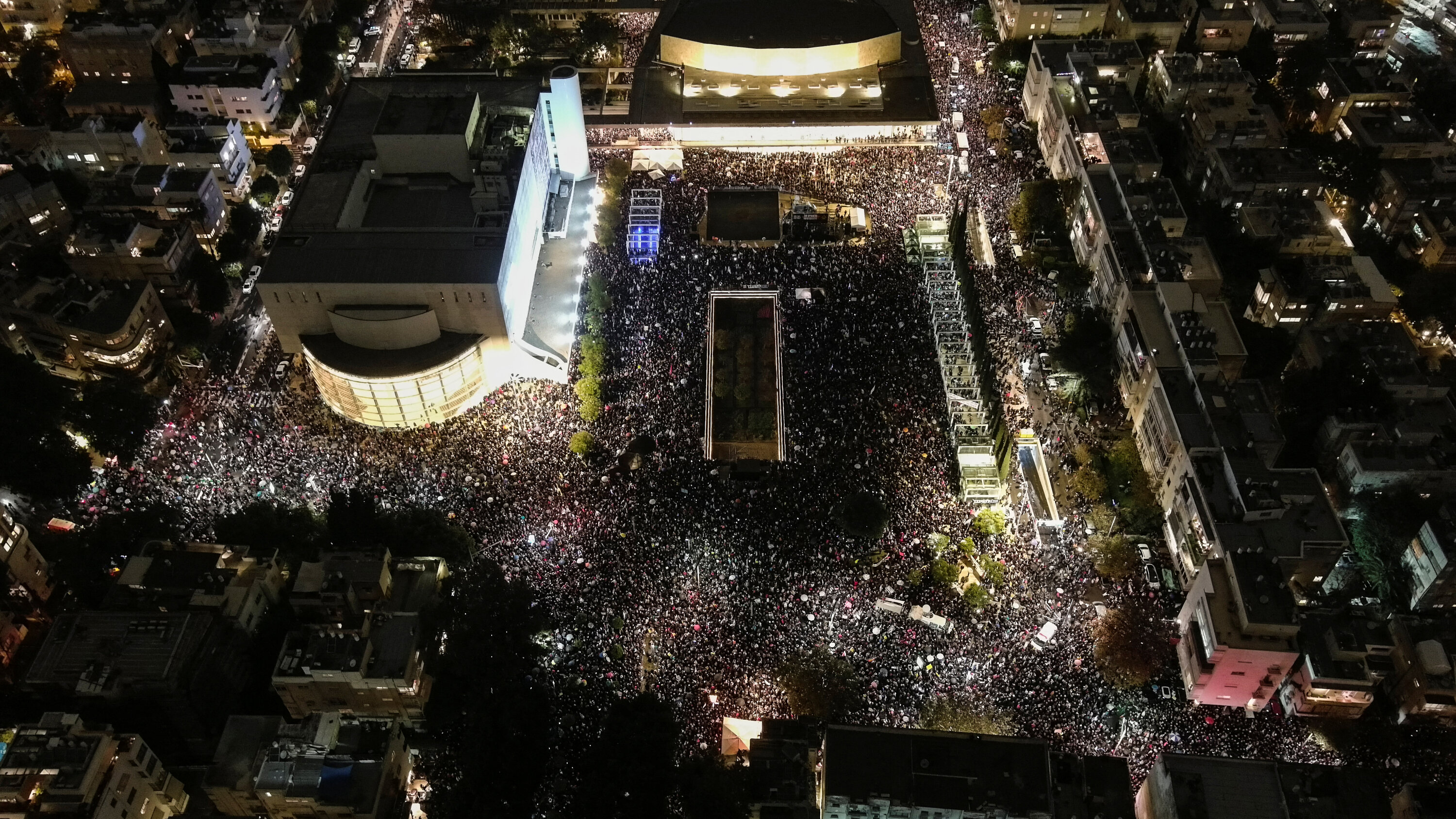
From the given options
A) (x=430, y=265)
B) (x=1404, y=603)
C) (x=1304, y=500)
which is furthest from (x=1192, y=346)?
(x=430, y=265)

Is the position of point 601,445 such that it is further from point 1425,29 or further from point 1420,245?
point 1425,29

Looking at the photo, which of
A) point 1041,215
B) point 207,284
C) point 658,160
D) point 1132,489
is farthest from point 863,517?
point 207,284

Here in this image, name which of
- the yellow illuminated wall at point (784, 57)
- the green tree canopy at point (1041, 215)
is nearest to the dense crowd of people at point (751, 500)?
the green tree canopy at point (1041, 215)

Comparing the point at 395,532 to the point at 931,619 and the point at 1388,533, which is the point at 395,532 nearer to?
the point at 931,619

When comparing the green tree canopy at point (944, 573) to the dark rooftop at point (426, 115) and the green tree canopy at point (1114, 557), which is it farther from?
the dark rooftop at point (426, 115)

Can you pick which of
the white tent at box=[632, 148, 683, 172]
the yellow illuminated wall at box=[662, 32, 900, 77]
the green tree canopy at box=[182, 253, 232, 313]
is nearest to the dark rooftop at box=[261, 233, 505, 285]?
the green tree canopy at box=[182, 253, 232, 313]

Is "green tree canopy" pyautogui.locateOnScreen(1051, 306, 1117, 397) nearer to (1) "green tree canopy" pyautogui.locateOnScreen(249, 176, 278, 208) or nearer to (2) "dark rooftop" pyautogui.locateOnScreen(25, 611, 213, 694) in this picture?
(2) "dark rooftop" pyautogui.locateOnScreen(25, 611, 213, 694)
